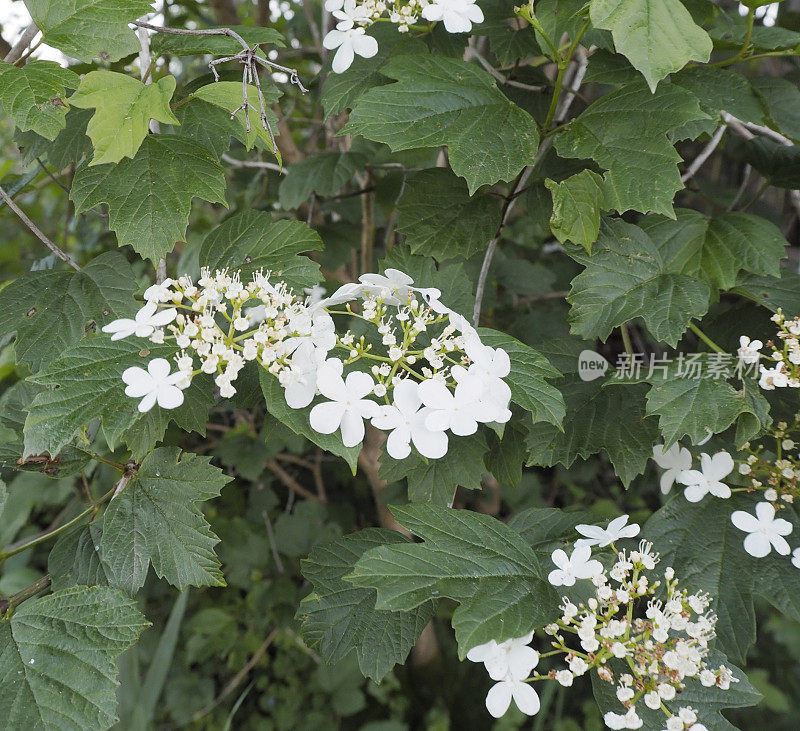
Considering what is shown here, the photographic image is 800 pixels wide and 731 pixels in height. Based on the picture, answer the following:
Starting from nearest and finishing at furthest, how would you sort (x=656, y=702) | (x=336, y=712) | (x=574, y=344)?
(x=656, y=702) < (x=574, y=344) < (x=336, y=712)

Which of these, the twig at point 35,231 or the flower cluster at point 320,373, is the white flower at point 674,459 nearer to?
the flower cluster at point 320,373

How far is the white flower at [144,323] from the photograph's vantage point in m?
0.76

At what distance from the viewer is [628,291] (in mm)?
1049

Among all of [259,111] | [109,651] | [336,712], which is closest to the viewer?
[109,651]

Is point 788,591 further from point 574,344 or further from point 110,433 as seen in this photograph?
point 110,433

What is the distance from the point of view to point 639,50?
2.84 ft

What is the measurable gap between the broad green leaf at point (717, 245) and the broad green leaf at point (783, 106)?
0.64 feet

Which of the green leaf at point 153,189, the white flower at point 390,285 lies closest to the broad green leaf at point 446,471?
the white flower at point 390,285

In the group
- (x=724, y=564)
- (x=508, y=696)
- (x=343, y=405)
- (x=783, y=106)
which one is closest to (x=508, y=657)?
(x=508, y=696)

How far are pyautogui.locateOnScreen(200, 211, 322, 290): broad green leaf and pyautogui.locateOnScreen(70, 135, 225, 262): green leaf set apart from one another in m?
0.11

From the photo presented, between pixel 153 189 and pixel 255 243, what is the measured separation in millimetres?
182

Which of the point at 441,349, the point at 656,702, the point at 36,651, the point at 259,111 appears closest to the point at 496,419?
the point at 441,349

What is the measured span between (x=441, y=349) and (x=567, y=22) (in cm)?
61

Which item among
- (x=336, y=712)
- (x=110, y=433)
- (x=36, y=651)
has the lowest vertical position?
(x=336, y=712)
